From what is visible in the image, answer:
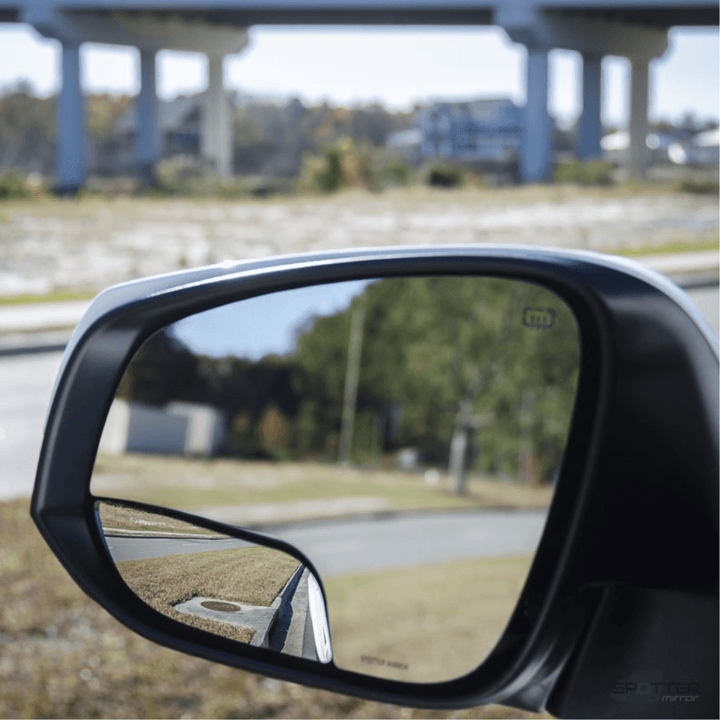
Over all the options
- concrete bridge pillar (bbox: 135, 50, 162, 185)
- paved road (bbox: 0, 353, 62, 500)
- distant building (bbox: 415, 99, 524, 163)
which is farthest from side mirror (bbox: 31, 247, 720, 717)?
concrete bridge pillar (bbox: 135, 50, 162, 185)

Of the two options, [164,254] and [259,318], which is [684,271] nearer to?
[259,318]

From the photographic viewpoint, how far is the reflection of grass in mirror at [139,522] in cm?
105

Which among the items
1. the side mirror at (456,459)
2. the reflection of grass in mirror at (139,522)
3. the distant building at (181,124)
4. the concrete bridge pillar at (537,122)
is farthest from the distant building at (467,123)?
the distant building at (181,124)

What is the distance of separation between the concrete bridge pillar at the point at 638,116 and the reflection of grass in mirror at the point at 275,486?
42.9 ft

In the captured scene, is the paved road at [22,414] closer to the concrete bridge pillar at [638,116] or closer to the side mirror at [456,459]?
the side mirror at [456,459]

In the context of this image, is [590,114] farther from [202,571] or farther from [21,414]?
[202,571]

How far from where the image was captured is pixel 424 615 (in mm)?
2135

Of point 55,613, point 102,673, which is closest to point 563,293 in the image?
point 102,673

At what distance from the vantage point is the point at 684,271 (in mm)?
5402

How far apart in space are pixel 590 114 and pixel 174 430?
21.2 meters

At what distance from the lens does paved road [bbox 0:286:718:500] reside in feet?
Answer: 20.2

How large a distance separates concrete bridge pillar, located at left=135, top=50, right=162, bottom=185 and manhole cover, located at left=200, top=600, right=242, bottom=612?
105ft

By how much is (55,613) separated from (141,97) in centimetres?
3093

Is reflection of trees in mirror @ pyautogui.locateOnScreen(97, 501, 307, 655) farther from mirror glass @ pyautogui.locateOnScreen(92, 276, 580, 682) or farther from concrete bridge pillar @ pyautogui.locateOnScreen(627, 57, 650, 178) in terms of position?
concrete bridge pillar @ pyautogui.locateOnScreen(627, 57, 650, 178)
